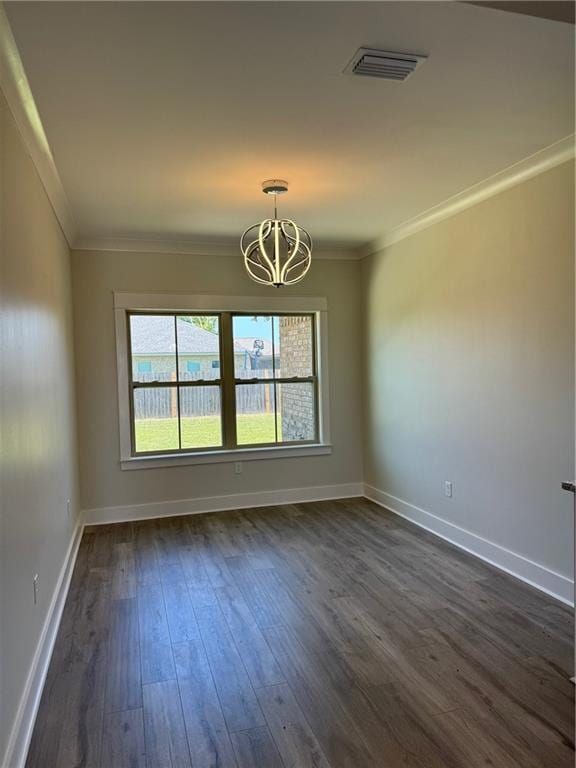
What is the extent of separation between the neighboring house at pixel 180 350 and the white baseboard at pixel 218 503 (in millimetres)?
1179

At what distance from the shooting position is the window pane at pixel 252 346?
5012 millimetres

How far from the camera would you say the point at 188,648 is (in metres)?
2.50

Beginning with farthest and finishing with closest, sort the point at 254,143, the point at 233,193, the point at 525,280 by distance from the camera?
the point at 233,193 → the point at 525,280 → the point at 254,143

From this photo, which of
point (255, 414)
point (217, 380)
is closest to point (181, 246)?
point (217, 380)

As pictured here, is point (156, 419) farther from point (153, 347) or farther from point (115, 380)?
point (153, 347)

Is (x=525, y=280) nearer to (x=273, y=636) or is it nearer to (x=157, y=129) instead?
(x=157, y=129)

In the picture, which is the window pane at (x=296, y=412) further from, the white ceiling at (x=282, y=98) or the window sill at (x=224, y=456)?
the white ceiling at (x=282, y=98)

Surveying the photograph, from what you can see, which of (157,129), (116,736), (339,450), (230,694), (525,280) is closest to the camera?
(116,736)

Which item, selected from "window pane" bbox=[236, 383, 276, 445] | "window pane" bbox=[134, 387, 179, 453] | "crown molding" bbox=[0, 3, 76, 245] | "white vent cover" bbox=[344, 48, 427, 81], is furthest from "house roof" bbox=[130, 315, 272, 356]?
"white vent cover" bbox=[344, 48, 427, 81]

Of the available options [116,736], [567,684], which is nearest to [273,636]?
[116,736]

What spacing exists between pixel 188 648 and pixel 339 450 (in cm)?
300

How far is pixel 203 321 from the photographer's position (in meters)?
4.89

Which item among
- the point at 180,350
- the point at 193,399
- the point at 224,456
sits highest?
the point at 180,350

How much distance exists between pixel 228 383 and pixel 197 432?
1.81ft
